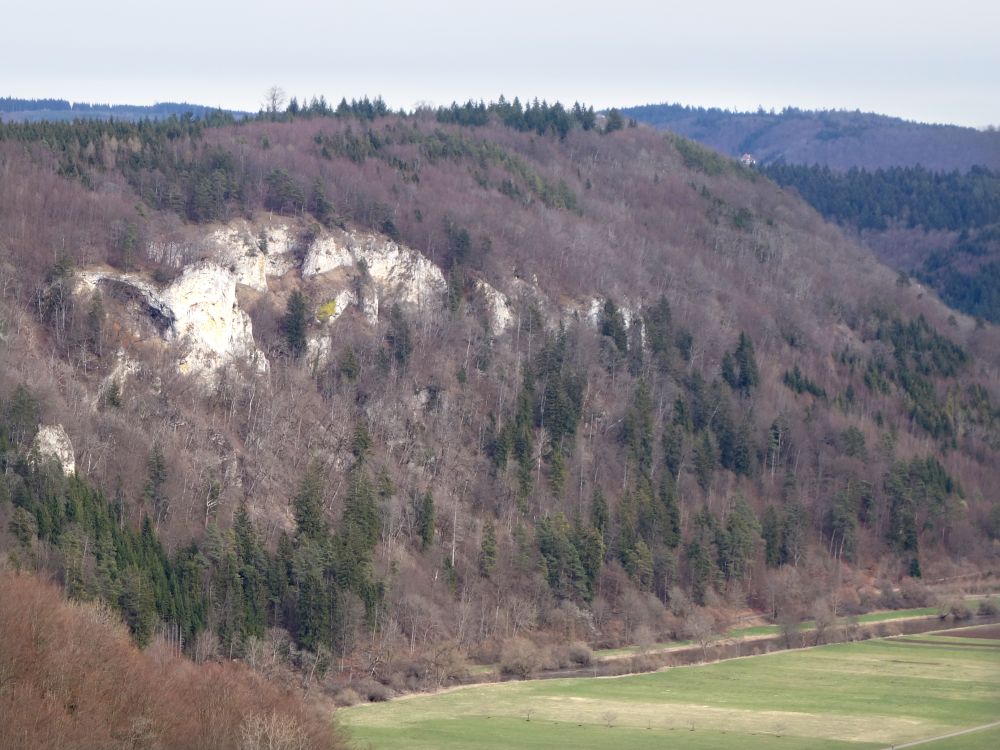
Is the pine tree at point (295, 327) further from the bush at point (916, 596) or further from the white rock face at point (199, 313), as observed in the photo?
the bush at point (916, 596)

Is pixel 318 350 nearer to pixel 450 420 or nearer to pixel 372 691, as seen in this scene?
pixel 450 420

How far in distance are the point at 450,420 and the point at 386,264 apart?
14932 millimetres

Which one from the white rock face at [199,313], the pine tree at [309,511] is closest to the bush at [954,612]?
the pine tree at [309,511]

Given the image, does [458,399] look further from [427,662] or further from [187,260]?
[427,662]

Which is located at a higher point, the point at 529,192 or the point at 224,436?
the point at 529,192

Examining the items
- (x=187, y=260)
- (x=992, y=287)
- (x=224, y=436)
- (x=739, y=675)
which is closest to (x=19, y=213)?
(x=187, y=260)

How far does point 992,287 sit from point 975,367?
4747 centimetres

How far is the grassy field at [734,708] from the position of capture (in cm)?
6366

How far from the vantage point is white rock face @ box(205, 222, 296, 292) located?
101 metres

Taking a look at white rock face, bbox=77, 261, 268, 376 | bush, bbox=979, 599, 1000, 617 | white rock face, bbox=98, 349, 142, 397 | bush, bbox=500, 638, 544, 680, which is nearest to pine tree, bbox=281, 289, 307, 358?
white rock face, bbox=77, 261, 268, 376

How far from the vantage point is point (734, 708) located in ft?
232

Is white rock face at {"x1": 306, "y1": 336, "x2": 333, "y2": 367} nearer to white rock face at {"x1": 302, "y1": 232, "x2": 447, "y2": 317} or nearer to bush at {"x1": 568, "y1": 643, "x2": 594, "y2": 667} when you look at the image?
white rock face at {"x1": 302, "y1": 232, "x2": 447, "y2": 317}

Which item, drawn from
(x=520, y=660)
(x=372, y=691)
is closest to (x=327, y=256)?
(x=520, y=660)

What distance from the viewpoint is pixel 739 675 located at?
79875 millimetres
